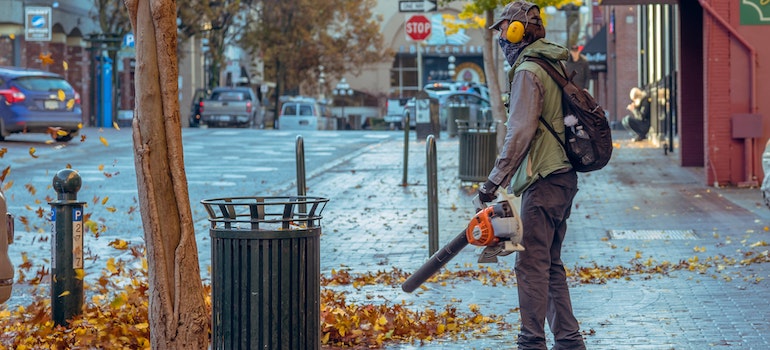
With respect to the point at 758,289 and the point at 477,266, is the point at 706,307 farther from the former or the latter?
the point at 477,266

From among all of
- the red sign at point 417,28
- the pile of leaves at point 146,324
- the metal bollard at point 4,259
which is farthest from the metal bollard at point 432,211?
the red sign at point 417,28

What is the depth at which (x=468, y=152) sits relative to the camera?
17547 mm

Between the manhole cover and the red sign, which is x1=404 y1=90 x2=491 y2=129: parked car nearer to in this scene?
the red sign

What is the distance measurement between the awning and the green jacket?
4044cm

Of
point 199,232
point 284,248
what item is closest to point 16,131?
point 199,232

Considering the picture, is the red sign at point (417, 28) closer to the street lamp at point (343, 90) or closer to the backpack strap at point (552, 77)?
the backpack strap at point (552, 77)

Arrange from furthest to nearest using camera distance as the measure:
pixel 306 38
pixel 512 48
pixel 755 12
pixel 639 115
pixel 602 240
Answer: pixel 306 38 < pixel 639 115 < pixel 755 12 < pixel 602 240 < pixel 512 48

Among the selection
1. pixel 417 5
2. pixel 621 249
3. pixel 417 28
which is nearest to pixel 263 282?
pixel 621 249

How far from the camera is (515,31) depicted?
6172 mm

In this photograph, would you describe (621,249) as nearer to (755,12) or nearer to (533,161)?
(533,161)

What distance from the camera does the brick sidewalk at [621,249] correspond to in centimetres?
730

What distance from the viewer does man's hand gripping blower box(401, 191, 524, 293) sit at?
589cm

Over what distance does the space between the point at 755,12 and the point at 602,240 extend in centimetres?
581

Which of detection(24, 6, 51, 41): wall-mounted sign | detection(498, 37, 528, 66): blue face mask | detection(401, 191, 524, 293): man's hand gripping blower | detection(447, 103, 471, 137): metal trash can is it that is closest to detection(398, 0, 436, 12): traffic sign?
detection(447, 103, 471, 137): metal trash can
